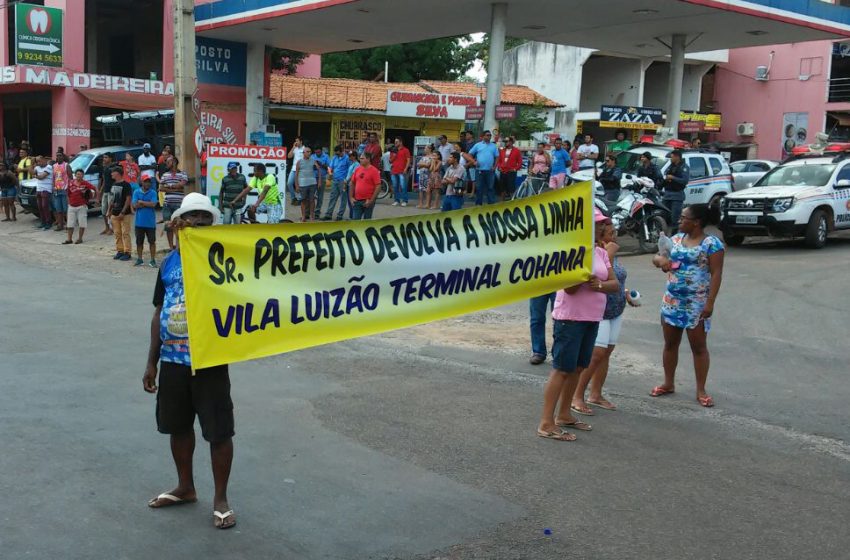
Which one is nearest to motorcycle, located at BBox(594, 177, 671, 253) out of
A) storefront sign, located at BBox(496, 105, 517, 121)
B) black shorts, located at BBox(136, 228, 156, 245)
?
storefront sign, located at BBox(496, 105, 517, 121)

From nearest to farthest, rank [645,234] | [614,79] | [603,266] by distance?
[603,266]
[645,234]
[614,79]

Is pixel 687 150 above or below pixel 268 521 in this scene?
above

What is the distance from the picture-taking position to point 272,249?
15.9ft

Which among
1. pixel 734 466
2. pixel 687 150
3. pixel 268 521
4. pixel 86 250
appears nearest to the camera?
pixel 268 521

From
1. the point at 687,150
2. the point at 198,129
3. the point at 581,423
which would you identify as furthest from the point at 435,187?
the point at 581,423

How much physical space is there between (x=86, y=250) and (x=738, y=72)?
31157 millimetres

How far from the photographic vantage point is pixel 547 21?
22062 mm

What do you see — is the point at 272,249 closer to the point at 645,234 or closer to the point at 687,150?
the point at 645,234

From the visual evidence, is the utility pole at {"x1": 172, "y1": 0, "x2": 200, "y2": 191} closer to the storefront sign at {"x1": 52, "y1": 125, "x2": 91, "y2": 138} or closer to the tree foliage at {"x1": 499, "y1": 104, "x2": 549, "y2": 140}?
the storefront sign at {"x1": 52, "y1": 125, "x2": 91, "y2": 138}

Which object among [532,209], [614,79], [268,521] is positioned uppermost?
[614,79]

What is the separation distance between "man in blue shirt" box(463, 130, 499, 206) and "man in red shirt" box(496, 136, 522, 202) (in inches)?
22.1

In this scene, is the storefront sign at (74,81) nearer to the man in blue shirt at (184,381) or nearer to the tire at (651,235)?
the tire at (651,235)

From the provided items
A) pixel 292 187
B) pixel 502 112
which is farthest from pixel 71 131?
pixel 502 112

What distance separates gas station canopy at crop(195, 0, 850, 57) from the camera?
20078mm
